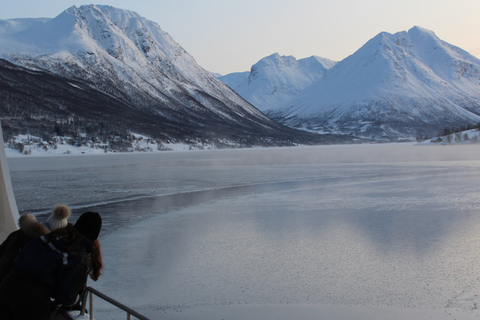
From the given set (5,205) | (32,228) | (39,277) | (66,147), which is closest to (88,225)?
(39,277)

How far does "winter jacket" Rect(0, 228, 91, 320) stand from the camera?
4.31 m

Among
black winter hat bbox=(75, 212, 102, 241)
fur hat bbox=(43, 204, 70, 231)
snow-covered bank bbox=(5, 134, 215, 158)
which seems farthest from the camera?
snow-covered bank bbox=(5, 134, 215, 158)

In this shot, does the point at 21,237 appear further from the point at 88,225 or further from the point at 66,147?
the point at 66,147

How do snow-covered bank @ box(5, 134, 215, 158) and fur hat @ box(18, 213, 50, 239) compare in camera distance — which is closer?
fur hat @ box(18, 213, 50, 239)

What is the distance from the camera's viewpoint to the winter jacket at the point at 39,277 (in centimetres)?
431

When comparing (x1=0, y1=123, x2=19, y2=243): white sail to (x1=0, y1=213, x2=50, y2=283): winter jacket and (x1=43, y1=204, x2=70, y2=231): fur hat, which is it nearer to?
(x1=0, y1=213, x2=50, y2=283): winter jacket

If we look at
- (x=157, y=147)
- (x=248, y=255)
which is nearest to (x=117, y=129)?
(x=157, y=147)

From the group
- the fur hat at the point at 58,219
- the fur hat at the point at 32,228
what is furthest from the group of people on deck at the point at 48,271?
the fur hat at the point at 32,228

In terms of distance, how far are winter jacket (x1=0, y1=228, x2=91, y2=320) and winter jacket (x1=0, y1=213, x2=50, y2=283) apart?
1.63 feet

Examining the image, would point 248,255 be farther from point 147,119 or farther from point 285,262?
point 147,119

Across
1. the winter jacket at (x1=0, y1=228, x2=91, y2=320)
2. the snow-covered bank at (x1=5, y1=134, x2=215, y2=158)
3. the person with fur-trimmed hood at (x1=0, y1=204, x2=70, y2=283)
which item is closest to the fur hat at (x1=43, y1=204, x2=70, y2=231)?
the person with fur-trimmed hood at (x1=0, y1=204, x2=70, y2=283)

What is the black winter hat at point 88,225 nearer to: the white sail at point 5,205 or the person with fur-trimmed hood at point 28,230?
the person with fur-trimmed hood at point 28,230

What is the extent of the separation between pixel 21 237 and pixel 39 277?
80cm

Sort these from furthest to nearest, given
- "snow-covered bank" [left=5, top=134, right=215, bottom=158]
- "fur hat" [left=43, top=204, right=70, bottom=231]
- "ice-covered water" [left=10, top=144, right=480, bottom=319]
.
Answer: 1. "snow-covered bank" [left=5, top=134, right=215, bottom=158]
2. "ice-covered water" [left=10, top=144, right=480, bottom=319]
3. "fur hat" [left=43, top=204, right=70, bottom=231]
